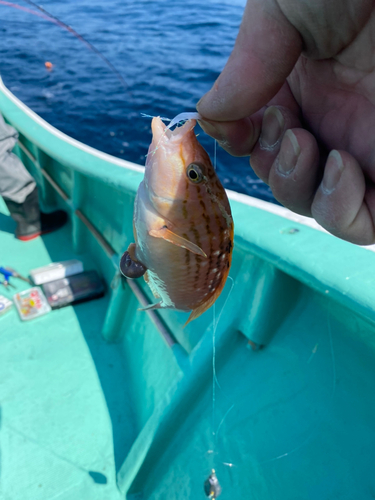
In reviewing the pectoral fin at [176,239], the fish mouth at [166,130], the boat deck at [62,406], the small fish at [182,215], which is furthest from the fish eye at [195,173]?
the boat deck at [62,406]

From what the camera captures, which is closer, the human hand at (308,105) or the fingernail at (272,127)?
the human hand at (308,105)

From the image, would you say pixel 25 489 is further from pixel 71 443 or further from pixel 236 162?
pixel 236 162


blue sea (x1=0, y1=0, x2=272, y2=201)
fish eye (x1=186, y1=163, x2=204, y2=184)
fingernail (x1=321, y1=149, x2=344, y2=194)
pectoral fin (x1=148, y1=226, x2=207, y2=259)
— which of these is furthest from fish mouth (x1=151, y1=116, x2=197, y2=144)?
blue sea (x1=0, y1=0, x2=272, y2=201)

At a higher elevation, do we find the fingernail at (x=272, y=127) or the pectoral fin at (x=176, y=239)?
the fingernail at (x=272, y=127)

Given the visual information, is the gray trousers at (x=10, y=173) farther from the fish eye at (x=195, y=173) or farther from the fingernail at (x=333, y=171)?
the fingernail at (x=333, y=171)

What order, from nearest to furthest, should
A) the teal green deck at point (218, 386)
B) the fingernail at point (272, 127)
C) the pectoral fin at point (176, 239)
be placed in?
the pectoral fin at point (176, 239)
the fingernail at point (272, 127)
the teal green deck at point (218, 386)

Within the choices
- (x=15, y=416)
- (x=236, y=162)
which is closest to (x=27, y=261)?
(x=15, y=416)
